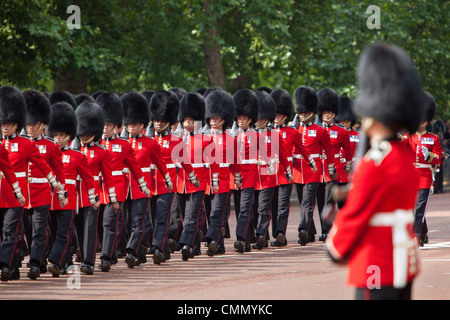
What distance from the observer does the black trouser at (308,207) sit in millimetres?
12758

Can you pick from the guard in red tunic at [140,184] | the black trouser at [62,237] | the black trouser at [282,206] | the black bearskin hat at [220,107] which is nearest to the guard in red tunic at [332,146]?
the black trouser at [282,206]

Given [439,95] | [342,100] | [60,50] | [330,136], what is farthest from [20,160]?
[439,95]

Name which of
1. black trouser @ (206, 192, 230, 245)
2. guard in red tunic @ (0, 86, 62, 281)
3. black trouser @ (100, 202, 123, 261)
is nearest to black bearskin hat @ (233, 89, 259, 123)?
black trouser @ (206, 192, 230, 245)

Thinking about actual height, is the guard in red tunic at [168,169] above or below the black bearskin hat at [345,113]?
below

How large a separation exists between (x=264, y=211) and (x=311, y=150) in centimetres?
146

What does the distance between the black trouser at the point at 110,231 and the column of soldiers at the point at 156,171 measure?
0.01 m

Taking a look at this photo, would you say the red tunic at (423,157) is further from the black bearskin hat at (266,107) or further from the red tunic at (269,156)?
the black bearskin hat at (266,107)

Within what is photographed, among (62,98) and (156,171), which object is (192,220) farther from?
(62,98)

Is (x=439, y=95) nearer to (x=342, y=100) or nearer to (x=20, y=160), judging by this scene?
(x=342, y=100)

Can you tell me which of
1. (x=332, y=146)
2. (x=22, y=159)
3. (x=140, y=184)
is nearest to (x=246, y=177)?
(x=140, y=184)

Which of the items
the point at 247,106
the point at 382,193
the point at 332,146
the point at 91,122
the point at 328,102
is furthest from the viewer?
the point at 328,102

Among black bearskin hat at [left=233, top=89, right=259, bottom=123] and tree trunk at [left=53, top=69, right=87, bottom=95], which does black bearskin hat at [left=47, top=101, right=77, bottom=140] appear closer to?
black bearskin hat at [left=233, top=89, right=259, bottom=123]

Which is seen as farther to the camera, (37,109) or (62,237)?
(37,109)

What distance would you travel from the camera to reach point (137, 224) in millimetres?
10531
